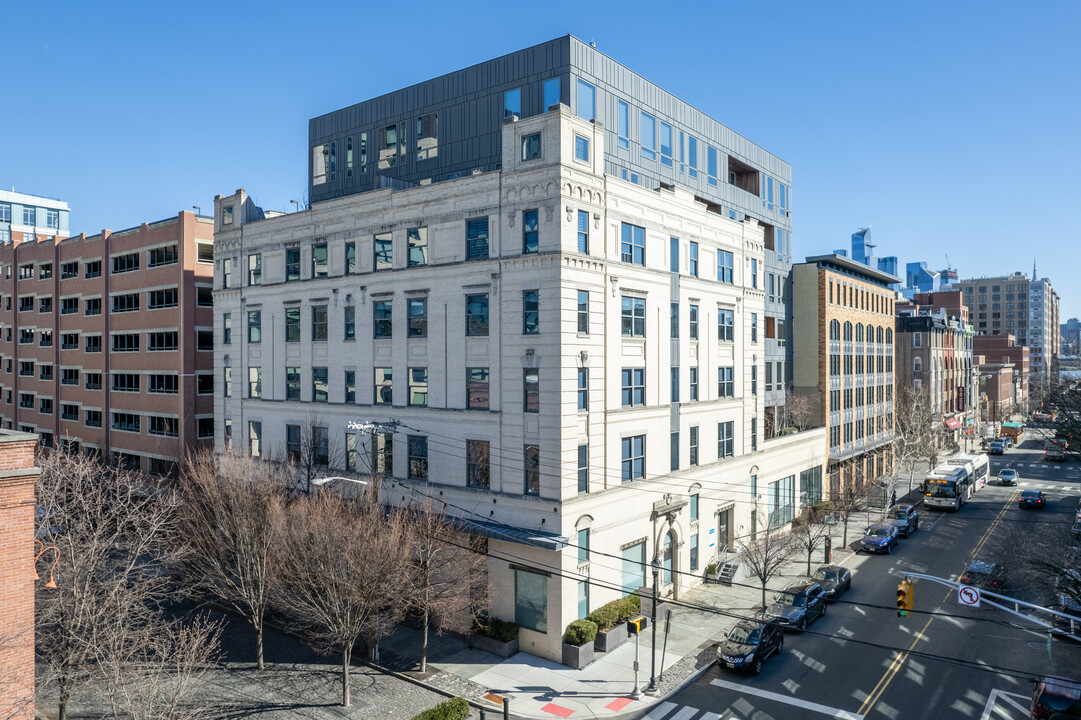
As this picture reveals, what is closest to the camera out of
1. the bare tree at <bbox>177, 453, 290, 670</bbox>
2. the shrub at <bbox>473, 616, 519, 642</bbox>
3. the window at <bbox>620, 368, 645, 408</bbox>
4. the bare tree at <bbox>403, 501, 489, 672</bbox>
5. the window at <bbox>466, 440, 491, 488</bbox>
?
the bare tree at <bbox>403, 501, 489, 672</bbox>

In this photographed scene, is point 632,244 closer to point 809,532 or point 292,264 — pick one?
point 292,264

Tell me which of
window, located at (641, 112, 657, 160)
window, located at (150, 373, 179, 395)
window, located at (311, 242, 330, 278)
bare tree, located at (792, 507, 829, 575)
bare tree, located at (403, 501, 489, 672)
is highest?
window, located at (641, 112, 657, 160)

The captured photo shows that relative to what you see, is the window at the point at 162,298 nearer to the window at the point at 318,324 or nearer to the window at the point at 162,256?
the window at the point at 162,256

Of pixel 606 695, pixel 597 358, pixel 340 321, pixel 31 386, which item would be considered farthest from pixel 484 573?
pixel 31 386

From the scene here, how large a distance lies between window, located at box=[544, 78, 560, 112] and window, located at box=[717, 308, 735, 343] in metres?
15.3

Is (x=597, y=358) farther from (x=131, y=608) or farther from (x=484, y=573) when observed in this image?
(x=131, y=608)

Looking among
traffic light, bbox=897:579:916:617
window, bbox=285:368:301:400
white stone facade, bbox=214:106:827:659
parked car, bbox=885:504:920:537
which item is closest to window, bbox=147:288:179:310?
white stone facade, bbox=214:106:827:659

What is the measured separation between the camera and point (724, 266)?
41.3m

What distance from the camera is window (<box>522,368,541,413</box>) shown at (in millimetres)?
29938

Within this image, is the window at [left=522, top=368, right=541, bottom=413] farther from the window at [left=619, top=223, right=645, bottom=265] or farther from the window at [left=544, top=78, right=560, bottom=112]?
the window at [left=544, top=78, right=560, bottom=112]

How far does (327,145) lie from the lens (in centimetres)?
4531

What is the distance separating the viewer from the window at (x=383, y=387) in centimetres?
3547

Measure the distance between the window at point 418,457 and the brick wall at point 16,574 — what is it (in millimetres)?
19222

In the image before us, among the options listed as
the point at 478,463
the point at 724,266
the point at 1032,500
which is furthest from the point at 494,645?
the point at 1032,500
